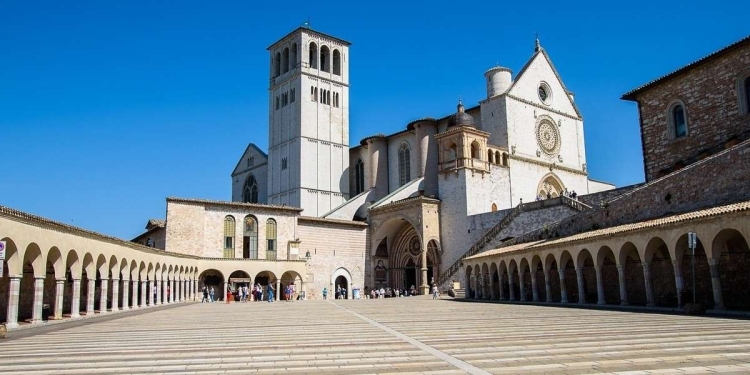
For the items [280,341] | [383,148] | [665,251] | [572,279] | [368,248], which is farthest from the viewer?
[383,148]

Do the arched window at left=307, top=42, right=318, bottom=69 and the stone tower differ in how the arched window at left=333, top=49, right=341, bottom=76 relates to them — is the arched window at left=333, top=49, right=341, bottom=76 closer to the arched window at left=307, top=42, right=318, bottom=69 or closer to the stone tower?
the stone tower

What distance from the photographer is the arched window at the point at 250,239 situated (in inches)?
1713

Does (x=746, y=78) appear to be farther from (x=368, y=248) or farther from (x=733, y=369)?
(x=368, y=248)

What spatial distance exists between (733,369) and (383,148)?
5136cm

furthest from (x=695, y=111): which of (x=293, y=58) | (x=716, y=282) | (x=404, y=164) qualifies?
(x=293, y=58)

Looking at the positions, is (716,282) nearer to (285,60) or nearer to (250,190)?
(285,60)

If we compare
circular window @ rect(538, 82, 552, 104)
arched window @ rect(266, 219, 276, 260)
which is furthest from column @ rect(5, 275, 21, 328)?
circular window @ rect(538, 82, 552, 104)

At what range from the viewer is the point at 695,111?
27.0m

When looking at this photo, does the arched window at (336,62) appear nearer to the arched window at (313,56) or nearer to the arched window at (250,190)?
the arched window at (313,56)

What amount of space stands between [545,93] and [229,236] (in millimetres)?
27517

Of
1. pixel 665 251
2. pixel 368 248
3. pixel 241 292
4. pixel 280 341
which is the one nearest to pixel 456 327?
pixel 280 341

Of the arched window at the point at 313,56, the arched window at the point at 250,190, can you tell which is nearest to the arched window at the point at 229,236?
the arched window at the point at 250,190

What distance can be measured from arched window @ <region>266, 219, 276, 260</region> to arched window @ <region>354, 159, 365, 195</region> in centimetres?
1682

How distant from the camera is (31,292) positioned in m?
23.5
